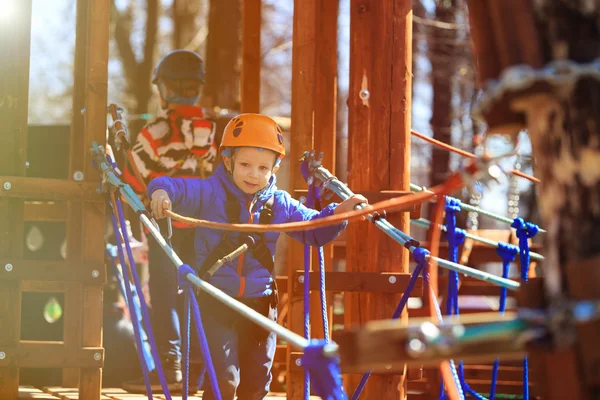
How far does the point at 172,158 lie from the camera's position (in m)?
5.98

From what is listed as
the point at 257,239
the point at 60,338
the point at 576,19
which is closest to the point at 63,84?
the point at 60,338

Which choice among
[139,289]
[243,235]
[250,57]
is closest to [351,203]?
[243,235]

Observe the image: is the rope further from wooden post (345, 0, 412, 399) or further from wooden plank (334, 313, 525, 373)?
wooden plank (334, 313, 525, 373)

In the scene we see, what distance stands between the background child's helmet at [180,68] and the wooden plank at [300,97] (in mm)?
1202

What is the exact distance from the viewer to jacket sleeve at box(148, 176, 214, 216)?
168 inches

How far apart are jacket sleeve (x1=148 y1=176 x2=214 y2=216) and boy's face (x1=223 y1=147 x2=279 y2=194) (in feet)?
0.52

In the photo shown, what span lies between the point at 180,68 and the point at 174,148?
62cm

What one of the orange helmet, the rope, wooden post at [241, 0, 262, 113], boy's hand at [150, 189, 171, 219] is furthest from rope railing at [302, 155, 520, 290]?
wooden post at [241, 0, 262, 113]

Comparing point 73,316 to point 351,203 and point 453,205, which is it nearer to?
point 351,203

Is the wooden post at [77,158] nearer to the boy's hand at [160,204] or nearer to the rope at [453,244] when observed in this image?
the boy's hand at [160,204]

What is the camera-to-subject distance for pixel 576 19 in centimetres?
183

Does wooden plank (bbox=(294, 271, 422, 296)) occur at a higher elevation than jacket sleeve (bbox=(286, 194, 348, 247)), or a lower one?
lower

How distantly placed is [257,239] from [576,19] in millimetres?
2655

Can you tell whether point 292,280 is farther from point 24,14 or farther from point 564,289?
point 564,289
